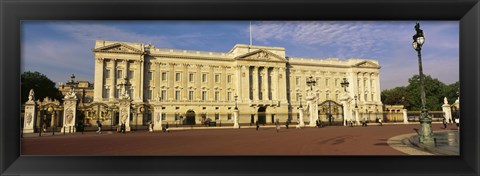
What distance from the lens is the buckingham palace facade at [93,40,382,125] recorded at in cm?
4191

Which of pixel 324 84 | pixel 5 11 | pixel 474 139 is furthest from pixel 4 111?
pixel 324 84

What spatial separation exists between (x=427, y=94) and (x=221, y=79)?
3507 cm

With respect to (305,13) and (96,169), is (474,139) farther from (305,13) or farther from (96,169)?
(96,169)

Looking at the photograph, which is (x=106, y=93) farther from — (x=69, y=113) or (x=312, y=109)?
(x=312, y=109)

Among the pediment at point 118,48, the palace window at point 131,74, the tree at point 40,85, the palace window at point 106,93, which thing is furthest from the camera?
the palace window at point 131,74

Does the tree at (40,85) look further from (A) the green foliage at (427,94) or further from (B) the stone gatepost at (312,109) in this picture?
(A) the green foliage at (427,94)

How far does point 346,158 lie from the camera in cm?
715

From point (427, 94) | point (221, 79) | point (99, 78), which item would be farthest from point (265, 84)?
point (427, 94)

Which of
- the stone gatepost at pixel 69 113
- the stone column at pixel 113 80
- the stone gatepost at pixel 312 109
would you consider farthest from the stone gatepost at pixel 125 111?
the stone column at pixel 113 80

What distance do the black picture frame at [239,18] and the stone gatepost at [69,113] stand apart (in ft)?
44.8

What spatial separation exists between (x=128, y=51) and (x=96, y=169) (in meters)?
38.3

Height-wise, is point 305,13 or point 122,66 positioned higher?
point 122,66

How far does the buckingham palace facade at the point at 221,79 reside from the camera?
137ft

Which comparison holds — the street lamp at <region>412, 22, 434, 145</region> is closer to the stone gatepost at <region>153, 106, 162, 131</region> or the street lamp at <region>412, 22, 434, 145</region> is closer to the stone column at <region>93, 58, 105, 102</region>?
the stone gatepost at <region>153, 106, 162, 131</region>
